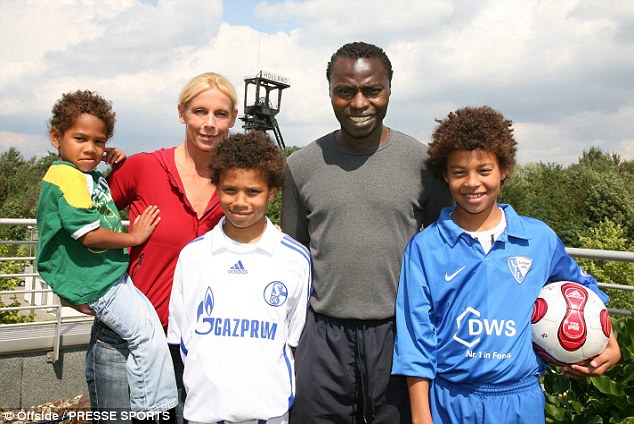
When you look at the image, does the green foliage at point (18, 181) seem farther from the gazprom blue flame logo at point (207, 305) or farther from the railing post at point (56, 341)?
the gazprom blue flame logo at point (207, 305)

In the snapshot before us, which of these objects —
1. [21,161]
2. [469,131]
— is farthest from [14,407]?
[21,161]

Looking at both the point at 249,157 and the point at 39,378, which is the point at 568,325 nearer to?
the point at 249,157

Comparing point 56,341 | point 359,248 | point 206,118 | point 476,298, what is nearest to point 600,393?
point 476,298

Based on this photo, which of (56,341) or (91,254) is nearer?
(91,254)

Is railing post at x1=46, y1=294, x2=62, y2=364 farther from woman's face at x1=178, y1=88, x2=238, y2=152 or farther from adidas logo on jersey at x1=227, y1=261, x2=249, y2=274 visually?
adidas logo on jersey at x1=227, y1=261, x2=249, y2=274

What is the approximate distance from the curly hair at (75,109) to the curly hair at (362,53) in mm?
1132

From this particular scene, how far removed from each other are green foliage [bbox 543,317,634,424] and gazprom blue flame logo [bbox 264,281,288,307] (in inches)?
65.1

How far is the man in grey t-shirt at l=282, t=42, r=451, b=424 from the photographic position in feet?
7.95

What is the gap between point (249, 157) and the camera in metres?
2.51

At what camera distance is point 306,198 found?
2598mm

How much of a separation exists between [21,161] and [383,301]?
154 feet

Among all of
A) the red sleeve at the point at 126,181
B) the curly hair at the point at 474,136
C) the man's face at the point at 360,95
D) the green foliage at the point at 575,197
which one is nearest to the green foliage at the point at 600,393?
the curly hair at the point at 474,136

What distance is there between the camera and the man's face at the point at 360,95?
8.18ft

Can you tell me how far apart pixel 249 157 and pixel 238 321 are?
0.74m
